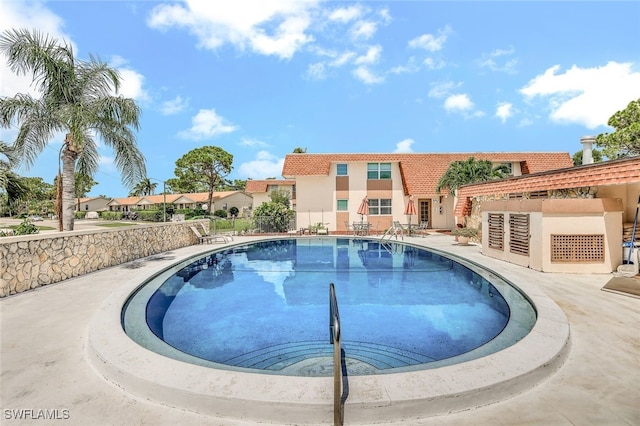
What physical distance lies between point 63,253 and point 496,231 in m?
15.1

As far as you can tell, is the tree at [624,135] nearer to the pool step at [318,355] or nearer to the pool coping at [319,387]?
the pool coping at [319,387]

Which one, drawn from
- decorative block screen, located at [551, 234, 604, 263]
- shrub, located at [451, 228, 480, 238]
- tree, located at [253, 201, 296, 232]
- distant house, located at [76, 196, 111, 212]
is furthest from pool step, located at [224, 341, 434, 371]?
distant house, located at [76, 196, 111, 212]

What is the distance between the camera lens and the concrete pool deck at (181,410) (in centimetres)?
318

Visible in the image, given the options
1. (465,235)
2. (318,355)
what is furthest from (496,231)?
(318,355)

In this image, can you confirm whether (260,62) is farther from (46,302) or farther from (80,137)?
(46,302)

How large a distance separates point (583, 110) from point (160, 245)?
38.8 m

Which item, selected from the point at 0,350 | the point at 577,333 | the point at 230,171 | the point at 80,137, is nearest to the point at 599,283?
the point at 577,333

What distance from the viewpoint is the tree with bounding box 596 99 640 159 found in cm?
3019

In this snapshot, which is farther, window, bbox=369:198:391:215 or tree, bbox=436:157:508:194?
window, bbox=369:198:391:215

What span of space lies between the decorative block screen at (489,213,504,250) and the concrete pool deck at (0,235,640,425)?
5485 mm

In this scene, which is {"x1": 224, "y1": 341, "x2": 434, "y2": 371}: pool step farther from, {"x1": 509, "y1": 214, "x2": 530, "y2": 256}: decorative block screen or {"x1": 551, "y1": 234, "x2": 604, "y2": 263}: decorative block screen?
{"x1": 509, "y1": 214, "x2": 530, "y2": 256}: decorative block screen

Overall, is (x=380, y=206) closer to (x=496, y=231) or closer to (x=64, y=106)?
(x=496, y=231)

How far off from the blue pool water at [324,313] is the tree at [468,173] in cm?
1071

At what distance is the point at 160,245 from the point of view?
1496 cm
